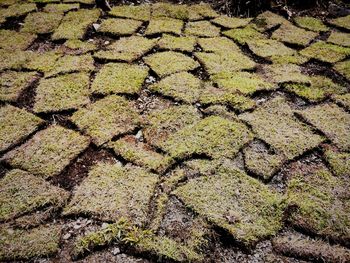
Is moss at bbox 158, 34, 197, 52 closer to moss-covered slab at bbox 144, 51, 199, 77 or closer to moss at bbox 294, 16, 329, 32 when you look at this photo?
moss-covered slab at bbox 144, 51, 199, 77

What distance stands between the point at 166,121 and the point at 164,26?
1.81 m

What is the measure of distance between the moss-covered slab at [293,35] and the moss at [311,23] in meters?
0.13

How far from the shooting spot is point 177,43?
12.5 feet

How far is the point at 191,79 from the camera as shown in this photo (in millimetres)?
3279

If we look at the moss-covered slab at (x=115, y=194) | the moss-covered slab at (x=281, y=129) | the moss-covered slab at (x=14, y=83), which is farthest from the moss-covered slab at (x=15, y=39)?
the moss-covered slab at (x=281, y=129)

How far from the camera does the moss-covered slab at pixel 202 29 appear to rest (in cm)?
406

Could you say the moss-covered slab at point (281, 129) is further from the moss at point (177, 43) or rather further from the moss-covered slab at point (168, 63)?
the moss at point (177, 43)

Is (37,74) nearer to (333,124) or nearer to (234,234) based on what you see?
(234,234)

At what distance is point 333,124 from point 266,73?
0.89 m

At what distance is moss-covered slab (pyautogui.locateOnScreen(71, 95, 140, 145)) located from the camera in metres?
2.69

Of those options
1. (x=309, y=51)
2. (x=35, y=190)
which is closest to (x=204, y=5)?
Result: (x=309, y=51)

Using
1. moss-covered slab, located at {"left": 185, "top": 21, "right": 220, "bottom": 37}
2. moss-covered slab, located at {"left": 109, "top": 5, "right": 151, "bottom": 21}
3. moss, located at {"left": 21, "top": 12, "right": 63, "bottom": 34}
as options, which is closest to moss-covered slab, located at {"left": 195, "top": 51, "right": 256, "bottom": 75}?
moss-covered slab, located at {"left": 185, "top": 21, "right": 220, "bottom": 37}

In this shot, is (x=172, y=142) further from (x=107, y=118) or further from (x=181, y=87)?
(x=181, y=87)

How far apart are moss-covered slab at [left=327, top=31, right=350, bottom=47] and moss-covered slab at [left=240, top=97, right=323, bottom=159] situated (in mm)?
1531
